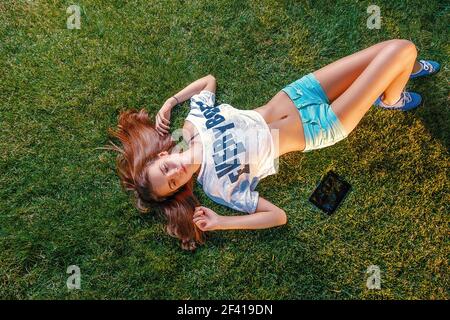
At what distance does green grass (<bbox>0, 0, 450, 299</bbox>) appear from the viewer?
13.3 ft

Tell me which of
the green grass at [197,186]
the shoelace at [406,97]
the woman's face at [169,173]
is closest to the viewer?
the woman's face at [169,173]

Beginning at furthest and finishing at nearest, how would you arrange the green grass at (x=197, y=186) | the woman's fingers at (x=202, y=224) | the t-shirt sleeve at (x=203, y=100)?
the green grass at (x=197, y=186)
the t-shirt sleeve at (x=203, y=100)
the woman's fingers at (x=202, y=224)

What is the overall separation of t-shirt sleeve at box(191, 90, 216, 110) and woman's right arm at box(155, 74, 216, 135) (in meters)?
0.09

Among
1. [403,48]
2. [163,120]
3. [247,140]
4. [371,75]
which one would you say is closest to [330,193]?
[247,140]

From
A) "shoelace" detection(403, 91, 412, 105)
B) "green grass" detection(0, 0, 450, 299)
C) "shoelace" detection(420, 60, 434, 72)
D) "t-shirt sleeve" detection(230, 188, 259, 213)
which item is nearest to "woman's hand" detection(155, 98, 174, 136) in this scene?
"green grass" detection(0, 0, 450, 299)

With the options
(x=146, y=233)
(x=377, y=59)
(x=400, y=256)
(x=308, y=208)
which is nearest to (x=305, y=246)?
(x=308, y=208)

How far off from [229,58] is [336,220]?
187 centimetres

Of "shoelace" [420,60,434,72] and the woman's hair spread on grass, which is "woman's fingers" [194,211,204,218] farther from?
"shoelace" [420,60,434,72]

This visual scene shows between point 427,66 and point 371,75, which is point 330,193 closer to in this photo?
point 371,75

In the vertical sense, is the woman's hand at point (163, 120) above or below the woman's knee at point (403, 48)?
below

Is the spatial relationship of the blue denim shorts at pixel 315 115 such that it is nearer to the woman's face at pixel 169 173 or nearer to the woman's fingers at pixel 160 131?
the woman's face at pixel 169 173

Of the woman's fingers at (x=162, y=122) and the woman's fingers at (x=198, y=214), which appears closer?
the woman's fingers at (x=198, y=214)

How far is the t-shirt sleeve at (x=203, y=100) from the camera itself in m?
3.92

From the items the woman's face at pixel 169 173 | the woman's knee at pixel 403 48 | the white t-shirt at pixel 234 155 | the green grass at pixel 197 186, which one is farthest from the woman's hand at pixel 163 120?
the woman's knee at pixel 403 48
